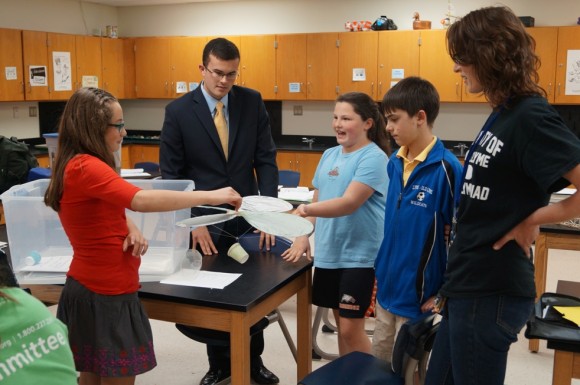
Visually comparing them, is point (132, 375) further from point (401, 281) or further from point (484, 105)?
point (484, 105)

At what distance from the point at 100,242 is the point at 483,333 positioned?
121cm

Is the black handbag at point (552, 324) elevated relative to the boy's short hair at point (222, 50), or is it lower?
lower

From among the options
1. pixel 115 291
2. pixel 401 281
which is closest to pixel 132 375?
pixel 115 291

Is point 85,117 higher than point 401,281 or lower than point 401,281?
higher

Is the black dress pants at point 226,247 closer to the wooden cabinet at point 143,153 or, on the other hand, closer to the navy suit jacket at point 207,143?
the navy suit jacket at point 207,143

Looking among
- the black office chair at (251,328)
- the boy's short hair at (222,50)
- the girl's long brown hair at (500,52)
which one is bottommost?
the black office chair at (251,328)

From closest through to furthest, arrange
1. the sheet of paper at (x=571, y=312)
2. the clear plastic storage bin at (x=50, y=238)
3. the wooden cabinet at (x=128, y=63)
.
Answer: the sheet of paper at (x=571, y=312) → the clear plastic storage bin at (x=50, y=238) → the wooden cabinet at (x=128, y=63)

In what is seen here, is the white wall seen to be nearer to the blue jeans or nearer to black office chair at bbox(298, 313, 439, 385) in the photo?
black office chair at bbox(298, 313, 439, 385)

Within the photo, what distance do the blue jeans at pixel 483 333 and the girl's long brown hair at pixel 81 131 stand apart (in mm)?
1204

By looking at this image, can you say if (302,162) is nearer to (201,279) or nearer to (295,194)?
(295,194)

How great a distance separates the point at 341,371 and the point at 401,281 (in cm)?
39

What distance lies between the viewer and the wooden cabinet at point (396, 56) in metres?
7.04

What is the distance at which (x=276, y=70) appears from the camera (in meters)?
7.68

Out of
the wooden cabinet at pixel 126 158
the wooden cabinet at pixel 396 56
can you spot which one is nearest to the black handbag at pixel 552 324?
the wooden cabinet at pixel 396 56
